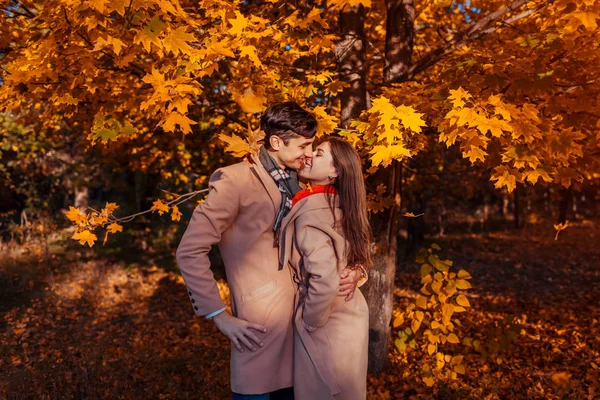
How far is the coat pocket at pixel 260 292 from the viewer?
79.4 inches

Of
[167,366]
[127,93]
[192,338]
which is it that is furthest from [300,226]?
[192,338]

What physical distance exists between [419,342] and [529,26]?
390 centimetres

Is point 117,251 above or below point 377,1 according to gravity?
below

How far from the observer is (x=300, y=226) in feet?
6.54

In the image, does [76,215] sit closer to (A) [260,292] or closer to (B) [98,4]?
(B) [98,4]

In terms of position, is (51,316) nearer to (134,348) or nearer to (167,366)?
(134,348)

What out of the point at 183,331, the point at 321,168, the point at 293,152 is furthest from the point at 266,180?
the point at 183,331

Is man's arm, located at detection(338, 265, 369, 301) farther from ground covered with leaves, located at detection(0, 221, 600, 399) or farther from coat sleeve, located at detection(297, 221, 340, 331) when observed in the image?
ground covered with leaves, located at detection(0, 221, 600, 399)

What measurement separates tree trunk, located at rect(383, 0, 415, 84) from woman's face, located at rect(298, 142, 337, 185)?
2276mm

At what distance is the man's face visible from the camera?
211cm

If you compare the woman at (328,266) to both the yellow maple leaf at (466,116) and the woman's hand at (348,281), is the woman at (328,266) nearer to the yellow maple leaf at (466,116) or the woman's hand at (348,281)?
the woman's hand at (348,281)

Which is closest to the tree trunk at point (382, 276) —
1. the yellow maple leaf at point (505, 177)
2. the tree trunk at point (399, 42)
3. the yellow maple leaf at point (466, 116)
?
the tree trunk at point (399, 42)

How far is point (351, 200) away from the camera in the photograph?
216 centimetres

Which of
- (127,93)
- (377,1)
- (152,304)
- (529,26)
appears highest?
(377,1)
